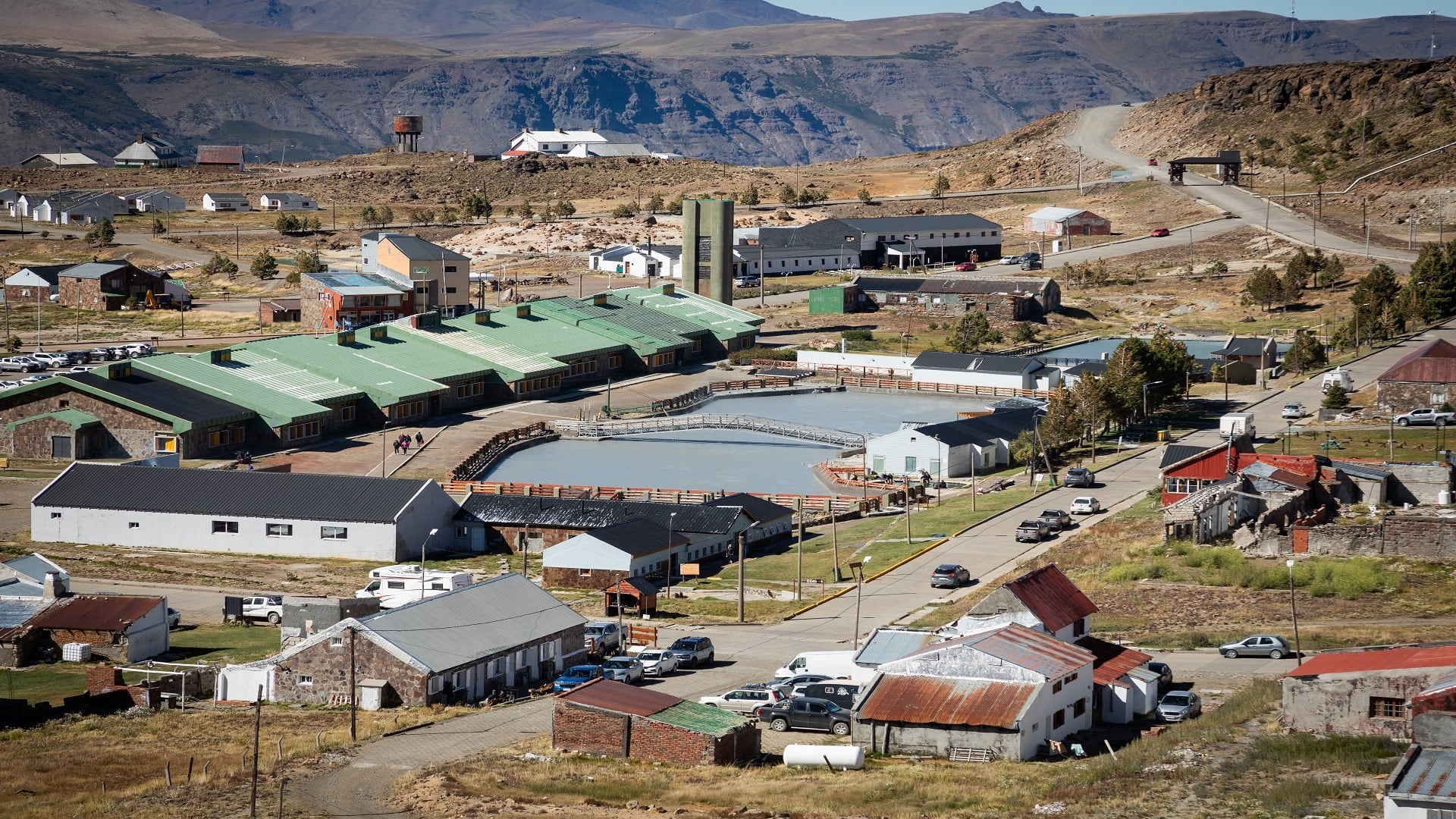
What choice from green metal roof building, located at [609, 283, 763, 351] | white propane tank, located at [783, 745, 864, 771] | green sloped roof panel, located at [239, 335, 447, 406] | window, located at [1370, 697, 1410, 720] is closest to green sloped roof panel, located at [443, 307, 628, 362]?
green metal roof building, located at [609, 283, 763, 351]

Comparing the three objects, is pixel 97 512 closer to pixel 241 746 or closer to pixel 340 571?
pixel 340 571

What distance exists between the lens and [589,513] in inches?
2303

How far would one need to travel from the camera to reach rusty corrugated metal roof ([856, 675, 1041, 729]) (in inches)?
1344

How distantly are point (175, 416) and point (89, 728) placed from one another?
34.3 metres

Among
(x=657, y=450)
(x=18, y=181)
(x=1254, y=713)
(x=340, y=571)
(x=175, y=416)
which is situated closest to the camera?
(x=1254, y=713)

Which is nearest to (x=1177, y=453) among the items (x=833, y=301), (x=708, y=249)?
(x=833, y=301)

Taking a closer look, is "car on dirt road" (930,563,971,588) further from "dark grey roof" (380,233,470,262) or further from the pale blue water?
"dark grey roof" (380,233,470,262)

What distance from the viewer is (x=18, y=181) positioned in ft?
617

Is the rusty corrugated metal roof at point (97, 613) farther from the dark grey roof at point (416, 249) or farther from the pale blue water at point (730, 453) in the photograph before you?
the dark grey roof at point (416, 249)

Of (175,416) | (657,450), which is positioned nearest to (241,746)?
(175,416)

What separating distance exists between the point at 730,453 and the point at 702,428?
5.86 meters

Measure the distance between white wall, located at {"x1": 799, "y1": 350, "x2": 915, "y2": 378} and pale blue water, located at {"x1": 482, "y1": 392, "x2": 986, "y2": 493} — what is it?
4.23m

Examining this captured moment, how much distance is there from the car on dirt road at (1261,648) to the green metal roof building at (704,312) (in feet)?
206

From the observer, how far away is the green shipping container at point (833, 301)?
114m
